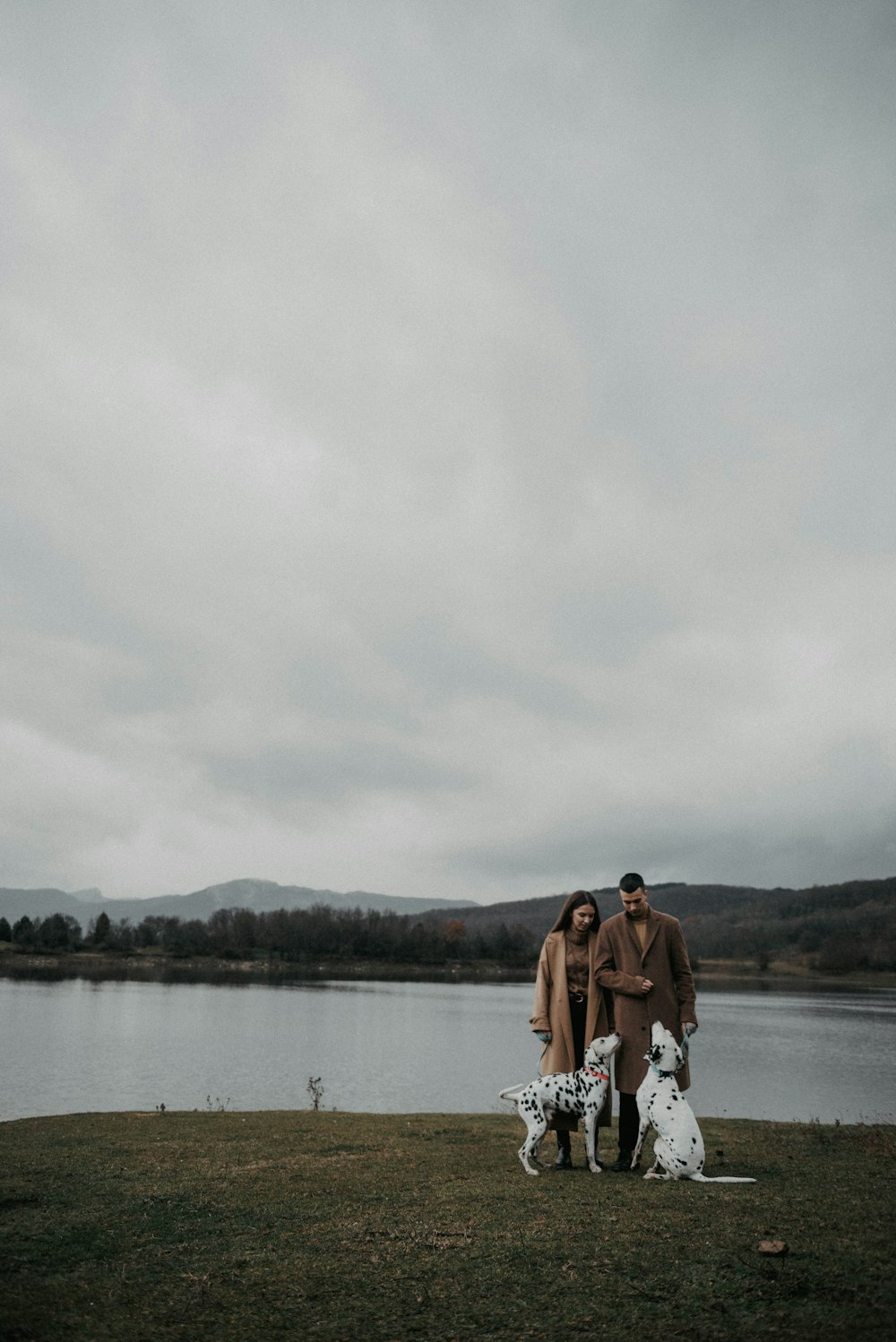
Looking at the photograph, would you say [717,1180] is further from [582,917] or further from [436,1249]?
[436,1249]

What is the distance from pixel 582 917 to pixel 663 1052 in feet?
4.80

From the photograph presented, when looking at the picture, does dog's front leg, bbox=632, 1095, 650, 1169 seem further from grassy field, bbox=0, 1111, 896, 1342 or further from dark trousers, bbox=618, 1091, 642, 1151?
grassy field, bbox=0, 1111, 896, 1342

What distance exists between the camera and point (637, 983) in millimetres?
8508

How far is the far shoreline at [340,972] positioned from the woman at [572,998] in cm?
9294

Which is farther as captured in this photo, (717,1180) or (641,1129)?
(641,1129)

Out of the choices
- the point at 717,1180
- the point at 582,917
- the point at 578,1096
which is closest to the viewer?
the point at 717,1180

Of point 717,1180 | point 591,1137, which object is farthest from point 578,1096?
point 717,1180

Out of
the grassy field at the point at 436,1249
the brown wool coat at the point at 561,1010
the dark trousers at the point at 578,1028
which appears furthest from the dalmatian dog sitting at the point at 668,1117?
the dark trousers at the point at 578,1028

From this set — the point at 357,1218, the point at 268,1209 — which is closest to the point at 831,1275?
the point at 357,1218

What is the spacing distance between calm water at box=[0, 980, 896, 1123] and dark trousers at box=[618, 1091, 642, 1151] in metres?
13.8

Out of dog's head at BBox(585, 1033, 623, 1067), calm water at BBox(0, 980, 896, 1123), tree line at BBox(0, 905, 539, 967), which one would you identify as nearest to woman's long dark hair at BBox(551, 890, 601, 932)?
dog's head at BBox(585, 1033, 623, 1067)

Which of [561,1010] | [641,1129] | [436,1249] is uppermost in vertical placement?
[561,1010]

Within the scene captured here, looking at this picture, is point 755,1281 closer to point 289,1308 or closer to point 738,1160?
point 289,1308

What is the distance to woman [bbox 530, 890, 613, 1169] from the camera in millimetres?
8906
